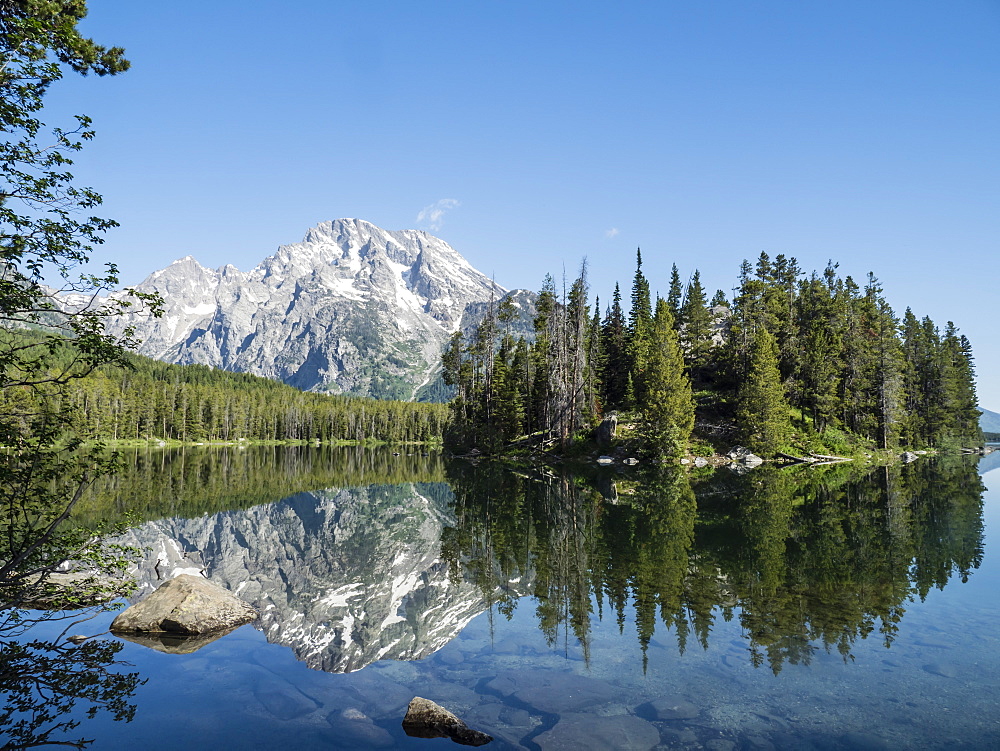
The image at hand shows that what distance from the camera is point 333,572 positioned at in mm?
22516

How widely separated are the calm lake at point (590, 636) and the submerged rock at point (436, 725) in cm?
32

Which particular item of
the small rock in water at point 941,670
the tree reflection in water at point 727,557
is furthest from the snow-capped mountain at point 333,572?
the small rock in water at point 941,670

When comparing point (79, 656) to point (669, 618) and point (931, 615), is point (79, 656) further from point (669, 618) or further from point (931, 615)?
point (931, 615)

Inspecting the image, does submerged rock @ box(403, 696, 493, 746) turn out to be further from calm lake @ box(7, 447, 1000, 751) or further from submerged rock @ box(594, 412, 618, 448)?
submerged rock @ box(594, 412, 618, 448)

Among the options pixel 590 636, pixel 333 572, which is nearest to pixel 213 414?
pixel 333 572

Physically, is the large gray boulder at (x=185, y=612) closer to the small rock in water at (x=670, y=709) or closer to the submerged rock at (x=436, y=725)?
the submerged rock at (x=436, y=725)

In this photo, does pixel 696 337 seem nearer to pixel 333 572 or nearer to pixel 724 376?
pixel 724 376

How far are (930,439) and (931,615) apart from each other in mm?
107080

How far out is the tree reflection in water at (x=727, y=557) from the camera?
14555 mm

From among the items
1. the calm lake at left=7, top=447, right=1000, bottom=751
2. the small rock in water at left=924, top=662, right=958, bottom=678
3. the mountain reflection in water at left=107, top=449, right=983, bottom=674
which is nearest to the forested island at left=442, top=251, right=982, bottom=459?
the mountain reflection in water at left=107, top=449, right=983, bottom=674

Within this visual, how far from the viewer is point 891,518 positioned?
95.1 feet

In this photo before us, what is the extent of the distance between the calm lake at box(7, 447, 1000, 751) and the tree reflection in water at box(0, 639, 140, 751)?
0.49ft

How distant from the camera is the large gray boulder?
14.9 metres

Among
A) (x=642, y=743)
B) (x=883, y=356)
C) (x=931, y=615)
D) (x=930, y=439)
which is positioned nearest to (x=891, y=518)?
(x=931, y=615)
